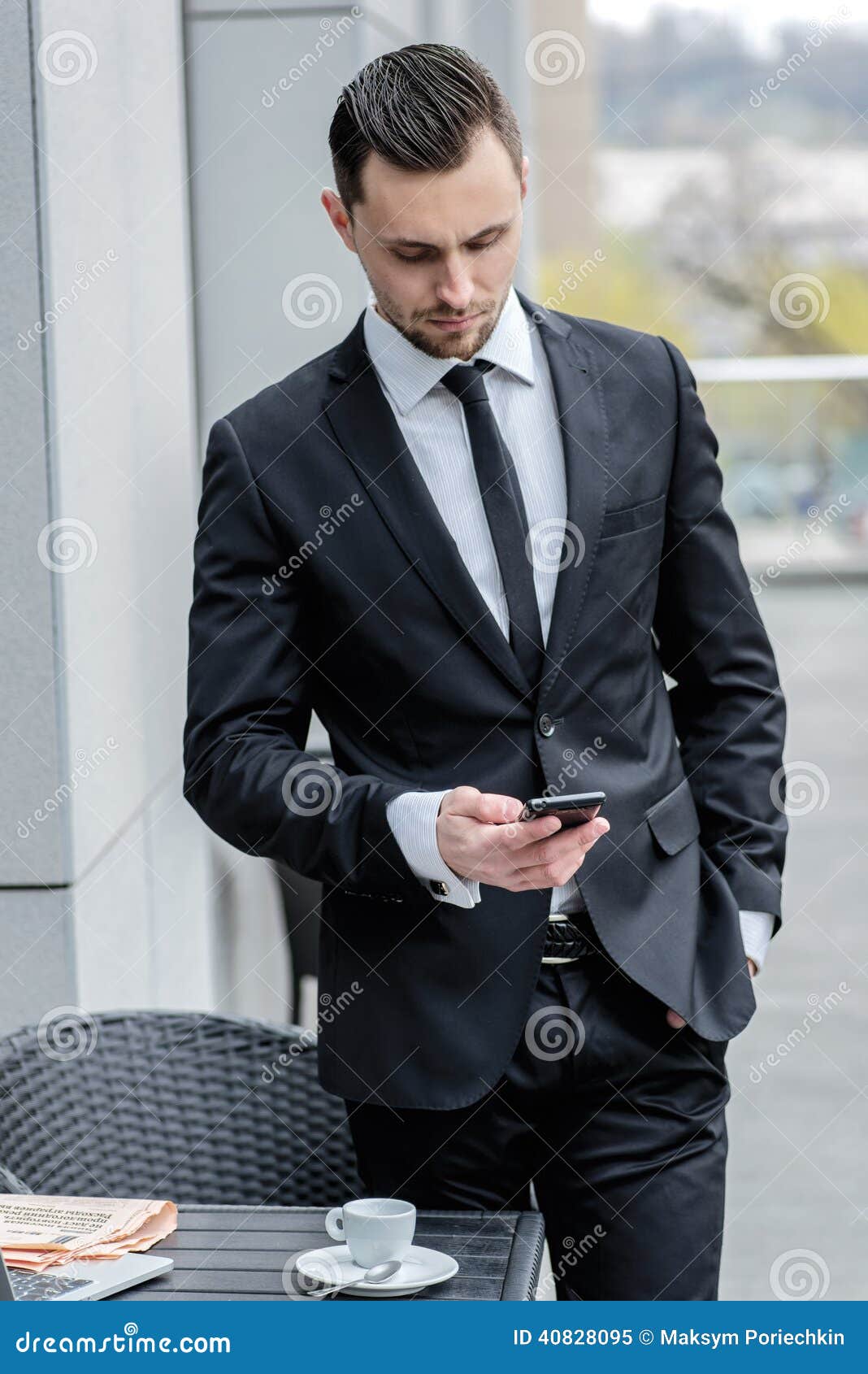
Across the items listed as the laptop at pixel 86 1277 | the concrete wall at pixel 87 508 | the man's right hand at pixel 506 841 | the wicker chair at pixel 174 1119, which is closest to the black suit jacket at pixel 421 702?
the man's right hand at pixel 506 841

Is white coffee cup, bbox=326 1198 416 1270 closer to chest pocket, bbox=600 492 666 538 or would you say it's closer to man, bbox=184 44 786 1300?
man, bbox=184 44 786 1300

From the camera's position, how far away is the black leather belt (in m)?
1.67

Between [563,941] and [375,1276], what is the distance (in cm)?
46

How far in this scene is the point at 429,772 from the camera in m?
1.66

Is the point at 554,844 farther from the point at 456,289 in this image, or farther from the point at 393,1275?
the point at 456,289

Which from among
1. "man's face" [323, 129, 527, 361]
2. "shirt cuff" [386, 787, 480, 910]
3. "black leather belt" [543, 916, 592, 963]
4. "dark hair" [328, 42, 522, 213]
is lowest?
"black leather belt" [543, 916, 592, 963]

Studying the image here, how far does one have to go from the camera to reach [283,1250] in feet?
4.79

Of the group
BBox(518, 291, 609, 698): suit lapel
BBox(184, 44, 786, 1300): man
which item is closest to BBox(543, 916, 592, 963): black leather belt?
BBox(184, 44, 786, 1300): man

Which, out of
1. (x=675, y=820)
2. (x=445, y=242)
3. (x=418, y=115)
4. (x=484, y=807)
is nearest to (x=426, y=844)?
(x=484, y=807)

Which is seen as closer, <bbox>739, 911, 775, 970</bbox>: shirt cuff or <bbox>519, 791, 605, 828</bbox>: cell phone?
<bbox>519, 791, 605, 828</bbox>: cell phone

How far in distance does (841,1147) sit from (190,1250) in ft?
8.59

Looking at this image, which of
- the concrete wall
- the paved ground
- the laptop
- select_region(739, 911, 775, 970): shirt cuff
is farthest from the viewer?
the paved ground

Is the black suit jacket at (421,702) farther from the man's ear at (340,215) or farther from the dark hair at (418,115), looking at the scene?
the dark hair at (418,115)
